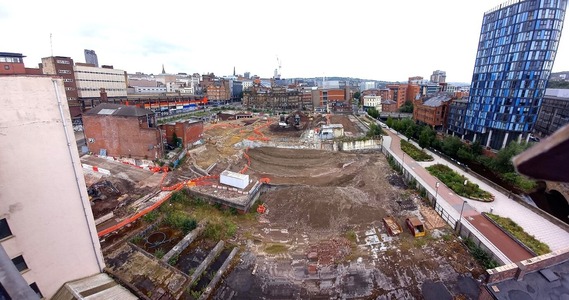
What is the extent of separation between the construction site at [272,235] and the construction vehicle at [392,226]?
8 centimetres

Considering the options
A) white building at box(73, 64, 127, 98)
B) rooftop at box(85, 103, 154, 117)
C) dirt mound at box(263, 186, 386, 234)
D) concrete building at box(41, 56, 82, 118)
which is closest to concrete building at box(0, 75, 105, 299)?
dirt mound at box(263, 186, 386, 234)

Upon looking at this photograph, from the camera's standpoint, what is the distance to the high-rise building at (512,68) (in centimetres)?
3048

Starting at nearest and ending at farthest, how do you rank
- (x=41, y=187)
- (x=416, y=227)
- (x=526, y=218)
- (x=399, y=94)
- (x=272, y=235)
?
1. (x=41, y=187)
2. (x=416, y=227)
3. (x=272, y=235)
4. (x=526, y=218)
5. (x=399, y=94)

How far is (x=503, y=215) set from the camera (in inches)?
713

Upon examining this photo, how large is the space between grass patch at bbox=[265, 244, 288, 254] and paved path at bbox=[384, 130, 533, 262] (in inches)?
468

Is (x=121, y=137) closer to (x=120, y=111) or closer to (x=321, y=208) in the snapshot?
(x=120, y=111)

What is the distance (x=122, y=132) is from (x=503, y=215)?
3363cm

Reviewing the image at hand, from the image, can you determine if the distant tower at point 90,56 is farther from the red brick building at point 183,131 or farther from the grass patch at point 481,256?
the grass patch at point 481,256

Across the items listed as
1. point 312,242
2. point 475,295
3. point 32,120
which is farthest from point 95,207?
point 475,295

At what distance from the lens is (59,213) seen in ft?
30.3

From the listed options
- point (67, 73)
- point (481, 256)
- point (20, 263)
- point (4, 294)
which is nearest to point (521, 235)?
point (481, 256)

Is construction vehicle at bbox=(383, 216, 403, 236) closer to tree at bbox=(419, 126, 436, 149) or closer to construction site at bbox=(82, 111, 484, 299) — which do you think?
construction site at bbox=(82, 111, 484, 299)

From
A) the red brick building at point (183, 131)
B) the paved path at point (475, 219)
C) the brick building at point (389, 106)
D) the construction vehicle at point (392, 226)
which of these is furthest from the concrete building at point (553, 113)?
the red brick building at point (183, 131)

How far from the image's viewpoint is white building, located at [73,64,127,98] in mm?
48234
